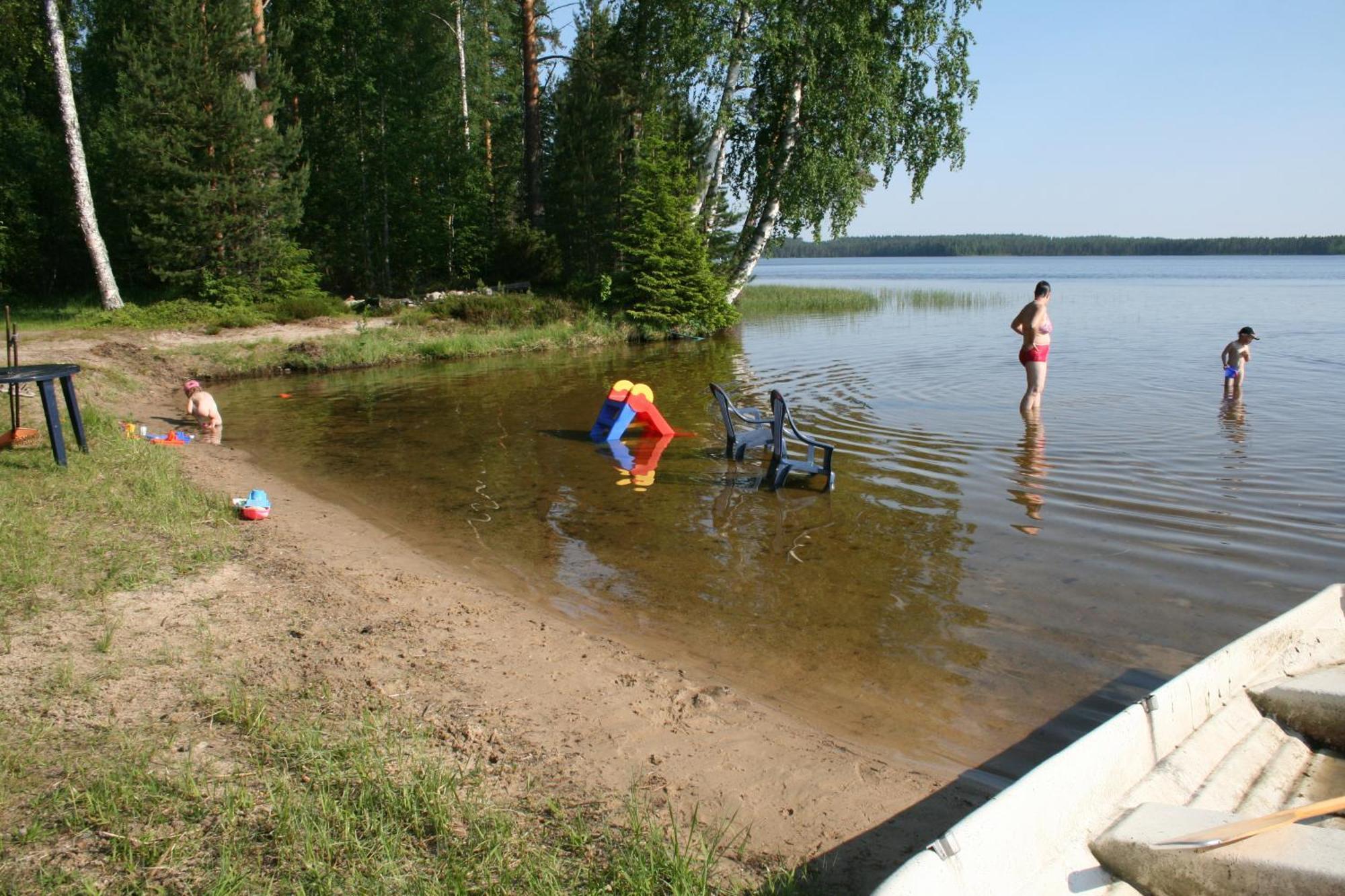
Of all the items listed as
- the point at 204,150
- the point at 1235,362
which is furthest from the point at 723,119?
the point at 1235,362

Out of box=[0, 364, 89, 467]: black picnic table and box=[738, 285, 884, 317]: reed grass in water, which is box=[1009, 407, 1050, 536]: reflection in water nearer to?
box=[0, 364, 89, 467]: black picnic table

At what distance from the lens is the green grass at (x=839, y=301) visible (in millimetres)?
41194

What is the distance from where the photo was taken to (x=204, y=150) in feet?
81.9

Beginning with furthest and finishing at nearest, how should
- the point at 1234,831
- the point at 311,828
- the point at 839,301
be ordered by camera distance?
the point at 839,301 < the point at 311,828 < the point at 1234,831

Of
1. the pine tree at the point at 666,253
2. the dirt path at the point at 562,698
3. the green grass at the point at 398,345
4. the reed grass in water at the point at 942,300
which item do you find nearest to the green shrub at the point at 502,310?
the green grass at the point at 398,345

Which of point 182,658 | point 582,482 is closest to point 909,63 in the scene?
point 582,482

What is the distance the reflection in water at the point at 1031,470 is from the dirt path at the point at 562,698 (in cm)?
447

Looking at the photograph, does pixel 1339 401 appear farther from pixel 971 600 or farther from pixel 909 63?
pixel 909 63

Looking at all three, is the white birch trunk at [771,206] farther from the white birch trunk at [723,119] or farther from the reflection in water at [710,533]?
the reflection in water at [710,533]

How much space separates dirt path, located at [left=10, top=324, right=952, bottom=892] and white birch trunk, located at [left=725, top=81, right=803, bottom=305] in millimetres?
23782

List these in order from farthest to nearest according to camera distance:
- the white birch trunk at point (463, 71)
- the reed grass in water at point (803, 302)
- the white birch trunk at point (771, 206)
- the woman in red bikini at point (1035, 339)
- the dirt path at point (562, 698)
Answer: the reed grass in water at point (803, 302) < the white birch trunk at point (463, 71) < the white birch trunk at point (771, 206) < the woman in red bikini at point (1035, 339) < the dirt path at point (562, 698)

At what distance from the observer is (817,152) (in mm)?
27266

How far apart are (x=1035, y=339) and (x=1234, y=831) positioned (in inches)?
434

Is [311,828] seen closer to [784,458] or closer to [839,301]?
[784,458]
